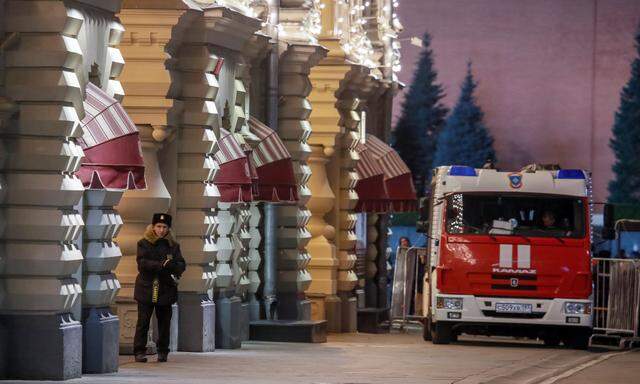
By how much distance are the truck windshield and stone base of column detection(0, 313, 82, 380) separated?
43.4ft

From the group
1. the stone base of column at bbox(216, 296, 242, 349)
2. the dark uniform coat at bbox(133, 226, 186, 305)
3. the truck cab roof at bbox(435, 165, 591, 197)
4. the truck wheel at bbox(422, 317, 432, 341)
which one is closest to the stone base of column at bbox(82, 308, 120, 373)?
the dark uniform coat at bbox(133, 226, 186, 305)

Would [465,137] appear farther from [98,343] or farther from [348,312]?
[98,343]

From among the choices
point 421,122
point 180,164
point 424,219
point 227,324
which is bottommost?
point 227,324

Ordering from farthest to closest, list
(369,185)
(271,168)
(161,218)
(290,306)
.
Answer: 1. (369,185)
2. (290,306)
3. (271,168)
4. (161,218)

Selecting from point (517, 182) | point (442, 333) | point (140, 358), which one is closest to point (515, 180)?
point (517, 182)

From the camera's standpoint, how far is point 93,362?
24469 mm

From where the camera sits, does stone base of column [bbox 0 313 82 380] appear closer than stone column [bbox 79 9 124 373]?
Yes

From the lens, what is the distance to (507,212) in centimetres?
3541

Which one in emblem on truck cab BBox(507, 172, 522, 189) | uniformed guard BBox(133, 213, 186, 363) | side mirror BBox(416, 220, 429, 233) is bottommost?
uniformed guard BBox(133, 213, 186, 363)

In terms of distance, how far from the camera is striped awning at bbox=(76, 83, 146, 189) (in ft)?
77.2

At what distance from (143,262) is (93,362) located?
7.06 feet

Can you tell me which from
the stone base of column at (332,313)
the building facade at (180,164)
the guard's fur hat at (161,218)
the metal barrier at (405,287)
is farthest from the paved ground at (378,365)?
the stone base of column at (332,313)

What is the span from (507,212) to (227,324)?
232 inches

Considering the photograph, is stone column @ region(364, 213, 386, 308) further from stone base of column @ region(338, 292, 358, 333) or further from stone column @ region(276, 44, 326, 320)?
stone column @ region(276, 44, 326, 320)
